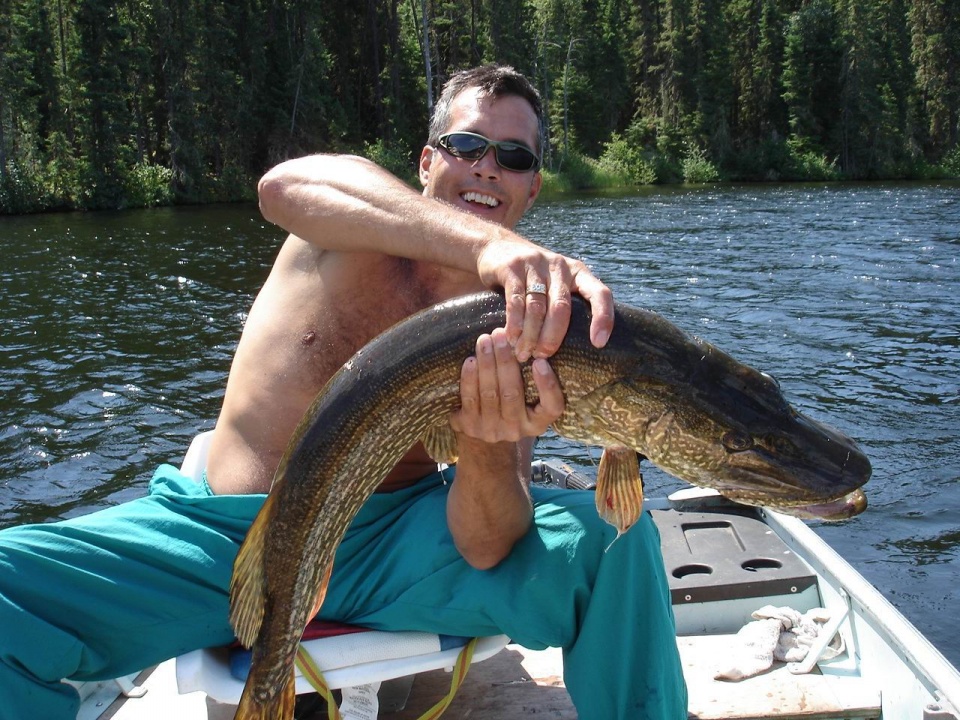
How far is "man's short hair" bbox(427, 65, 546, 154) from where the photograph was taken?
11.3 feet

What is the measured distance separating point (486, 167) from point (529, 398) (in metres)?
1.29

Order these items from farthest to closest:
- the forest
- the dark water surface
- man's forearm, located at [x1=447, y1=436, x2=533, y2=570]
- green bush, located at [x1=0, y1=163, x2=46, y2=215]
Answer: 1. the forest
2. green bush, located at [x1=0, y1=163, x2=46, y2=215]
3. the dark water surface
4. man's forearm, located at [x1=447, y1=436, x2=533, y2=570]

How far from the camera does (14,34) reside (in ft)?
108

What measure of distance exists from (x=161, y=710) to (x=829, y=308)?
11.8 m

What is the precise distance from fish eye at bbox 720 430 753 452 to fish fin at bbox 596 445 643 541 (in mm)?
286

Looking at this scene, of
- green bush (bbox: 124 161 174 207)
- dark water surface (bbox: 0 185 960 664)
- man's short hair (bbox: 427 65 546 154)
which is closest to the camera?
man's short hair (bbox: 427 65 546 154)

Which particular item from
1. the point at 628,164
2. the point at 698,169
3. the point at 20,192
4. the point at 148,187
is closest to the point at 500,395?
the point at 20,192

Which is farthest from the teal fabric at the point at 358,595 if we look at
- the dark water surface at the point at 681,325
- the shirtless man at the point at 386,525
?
the dark water surface at the point at 681,325

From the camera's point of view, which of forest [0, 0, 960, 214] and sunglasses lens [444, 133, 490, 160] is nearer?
sunglasses lens [444, 133, 490, 160]

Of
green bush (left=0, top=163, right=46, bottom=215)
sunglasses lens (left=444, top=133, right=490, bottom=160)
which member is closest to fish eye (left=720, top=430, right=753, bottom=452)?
sunglasses lens (left=444, top=133, right=490, bottom=160)

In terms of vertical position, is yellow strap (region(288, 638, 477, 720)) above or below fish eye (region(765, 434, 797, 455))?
below

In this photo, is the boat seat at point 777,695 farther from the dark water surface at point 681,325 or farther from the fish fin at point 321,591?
the dark water surface at point 681,325

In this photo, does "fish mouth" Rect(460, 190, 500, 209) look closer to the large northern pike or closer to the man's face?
the man's face

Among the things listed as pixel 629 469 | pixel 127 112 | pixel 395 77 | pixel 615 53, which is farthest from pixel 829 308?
pixel 615 53
